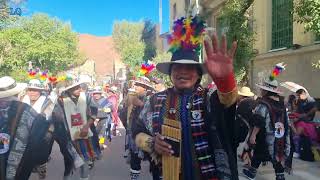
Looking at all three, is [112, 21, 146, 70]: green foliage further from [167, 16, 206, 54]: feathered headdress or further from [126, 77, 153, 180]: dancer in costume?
[167, 16, 206, 54]: feathered headdress

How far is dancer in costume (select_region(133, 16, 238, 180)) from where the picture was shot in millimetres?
2805

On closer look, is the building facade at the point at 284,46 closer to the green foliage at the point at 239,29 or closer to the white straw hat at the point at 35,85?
the green foliage at the point at 239,29

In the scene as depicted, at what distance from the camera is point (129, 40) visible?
206 feet

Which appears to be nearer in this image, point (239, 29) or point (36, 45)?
point (239, 29)

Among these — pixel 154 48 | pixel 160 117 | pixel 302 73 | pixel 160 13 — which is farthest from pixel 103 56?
pixel 160 117

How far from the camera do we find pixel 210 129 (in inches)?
117

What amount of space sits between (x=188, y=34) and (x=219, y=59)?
645 mm

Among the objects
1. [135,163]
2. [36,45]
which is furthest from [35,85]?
[36,45]

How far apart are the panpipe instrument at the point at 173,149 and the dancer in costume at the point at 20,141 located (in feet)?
5.08

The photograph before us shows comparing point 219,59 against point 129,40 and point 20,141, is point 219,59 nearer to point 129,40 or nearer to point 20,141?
point 20,141

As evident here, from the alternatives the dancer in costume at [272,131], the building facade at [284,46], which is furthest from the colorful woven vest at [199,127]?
the building facade at [284,46]

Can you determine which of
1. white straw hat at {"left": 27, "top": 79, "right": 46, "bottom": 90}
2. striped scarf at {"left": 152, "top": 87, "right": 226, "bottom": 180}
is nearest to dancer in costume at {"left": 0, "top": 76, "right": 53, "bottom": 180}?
striped scarf at {"left": 152, "top": 87, "right": 226, "bottom": 180}

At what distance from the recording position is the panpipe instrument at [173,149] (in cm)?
309

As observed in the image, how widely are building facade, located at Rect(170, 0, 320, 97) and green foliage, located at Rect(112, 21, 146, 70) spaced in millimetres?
38535
